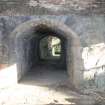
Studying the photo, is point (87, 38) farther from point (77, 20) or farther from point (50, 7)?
point (50, 7)

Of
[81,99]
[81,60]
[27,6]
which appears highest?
[27,6]

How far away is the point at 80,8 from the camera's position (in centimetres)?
647

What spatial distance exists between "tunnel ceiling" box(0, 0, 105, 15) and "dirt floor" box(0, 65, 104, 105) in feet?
4.66

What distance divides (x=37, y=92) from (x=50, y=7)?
2.10m

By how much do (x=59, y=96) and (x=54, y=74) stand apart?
2288 millimetres

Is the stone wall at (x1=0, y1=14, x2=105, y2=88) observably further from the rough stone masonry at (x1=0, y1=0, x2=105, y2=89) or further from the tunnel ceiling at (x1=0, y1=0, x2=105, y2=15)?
the tunnel ceiling at (x1=0, y1=0, x2=105, y2=15)

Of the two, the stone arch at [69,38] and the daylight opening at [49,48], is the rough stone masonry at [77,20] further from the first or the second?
the daylight opening at [49,48]

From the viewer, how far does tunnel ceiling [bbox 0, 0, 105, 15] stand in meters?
6.45

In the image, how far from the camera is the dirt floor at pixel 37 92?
19.7ft

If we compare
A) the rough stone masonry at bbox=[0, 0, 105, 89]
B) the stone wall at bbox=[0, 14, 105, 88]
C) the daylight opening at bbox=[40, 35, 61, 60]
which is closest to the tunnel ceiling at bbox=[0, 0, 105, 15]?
the rough stone masonry at bbox=[0, 0, 105, 89]

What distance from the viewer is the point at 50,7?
6500mm

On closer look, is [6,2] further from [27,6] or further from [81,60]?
[81,60]

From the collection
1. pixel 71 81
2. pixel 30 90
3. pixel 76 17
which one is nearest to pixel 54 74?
pixel 71 81

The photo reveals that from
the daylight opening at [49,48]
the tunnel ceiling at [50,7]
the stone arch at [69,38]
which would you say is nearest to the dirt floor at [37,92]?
the stone arch at [69,38]
